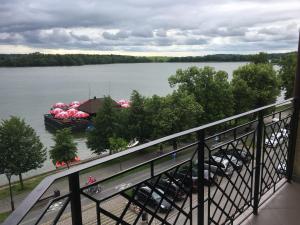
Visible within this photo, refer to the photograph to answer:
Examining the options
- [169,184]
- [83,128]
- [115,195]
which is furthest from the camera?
[83,128]

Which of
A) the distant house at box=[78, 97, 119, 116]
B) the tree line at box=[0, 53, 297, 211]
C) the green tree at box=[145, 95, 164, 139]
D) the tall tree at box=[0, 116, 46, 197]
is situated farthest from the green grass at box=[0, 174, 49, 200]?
the distant house at box=[78, 97, 119, 116]

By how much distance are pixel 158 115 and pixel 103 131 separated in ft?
15.5

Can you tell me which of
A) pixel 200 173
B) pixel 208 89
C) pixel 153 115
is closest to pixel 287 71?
pixel 208 89

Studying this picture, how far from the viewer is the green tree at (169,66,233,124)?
69.5 ft

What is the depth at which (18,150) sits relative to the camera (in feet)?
55.3

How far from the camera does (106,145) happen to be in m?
21.9

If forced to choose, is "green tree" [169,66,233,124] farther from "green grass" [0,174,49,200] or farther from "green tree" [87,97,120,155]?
"green grass" [0,174,49,200]

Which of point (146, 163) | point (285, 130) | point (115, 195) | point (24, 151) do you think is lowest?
point (24, 151)

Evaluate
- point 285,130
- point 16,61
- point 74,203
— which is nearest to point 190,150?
point 74,203

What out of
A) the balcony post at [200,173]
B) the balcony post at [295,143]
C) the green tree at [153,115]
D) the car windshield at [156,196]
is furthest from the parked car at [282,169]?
the green tree at [153,115]

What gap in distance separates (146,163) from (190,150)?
17.9 inches

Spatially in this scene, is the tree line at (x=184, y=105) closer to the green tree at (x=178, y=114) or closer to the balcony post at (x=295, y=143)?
the green tree at (x=178, y=114)

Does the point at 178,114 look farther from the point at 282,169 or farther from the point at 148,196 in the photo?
the point at 148,196

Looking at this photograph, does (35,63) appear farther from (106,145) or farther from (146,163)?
(146,163)
